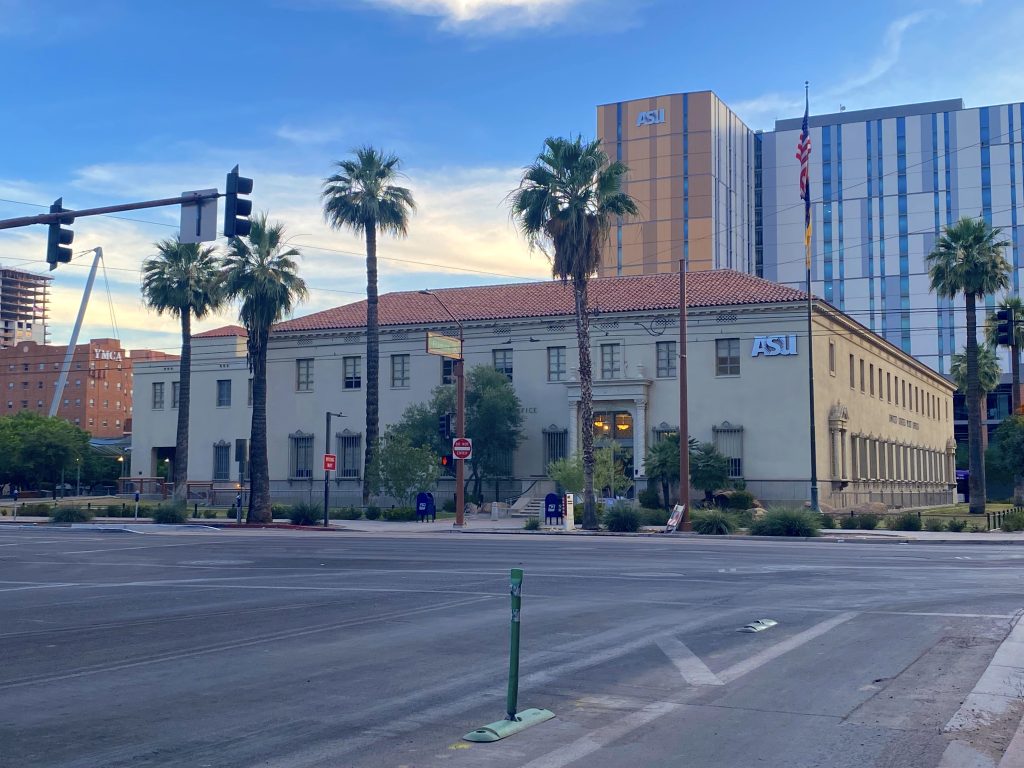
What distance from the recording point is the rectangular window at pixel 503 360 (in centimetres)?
5770

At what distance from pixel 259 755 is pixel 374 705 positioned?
1.73 m

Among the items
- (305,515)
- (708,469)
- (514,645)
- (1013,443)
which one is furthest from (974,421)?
(514,645)

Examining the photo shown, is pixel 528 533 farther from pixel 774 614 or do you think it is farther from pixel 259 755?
pixel 259 755

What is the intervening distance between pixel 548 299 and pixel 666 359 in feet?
27.7

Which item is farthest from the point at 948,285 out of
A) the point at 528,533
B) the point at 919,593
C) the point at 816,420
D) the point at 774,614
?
Answer: the point at 774,614

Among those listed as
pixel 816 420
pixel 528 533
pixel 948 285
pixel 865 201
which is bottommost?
pixel 528 533

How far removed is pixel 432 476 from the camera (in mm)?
50125

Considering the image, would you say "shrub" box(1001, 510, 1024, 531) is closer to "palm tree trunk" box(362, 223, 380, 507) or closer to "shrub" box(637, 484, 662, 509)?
"shrub" box(637, 484, 662, 509)

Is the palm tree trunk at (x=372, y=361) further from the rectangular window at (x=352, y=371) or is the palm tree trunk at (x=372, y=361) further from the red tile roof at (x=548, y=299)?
the rectangular window at (x=352, y=371)

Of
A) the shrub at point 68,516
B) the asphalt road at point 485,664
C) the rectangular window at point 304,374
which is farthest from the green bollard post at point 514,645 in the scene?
the rectangular window at point 304,374

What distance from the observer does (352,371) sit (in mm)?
61469

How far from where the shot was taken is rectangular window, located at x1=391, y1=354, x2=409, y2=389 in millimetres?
60188

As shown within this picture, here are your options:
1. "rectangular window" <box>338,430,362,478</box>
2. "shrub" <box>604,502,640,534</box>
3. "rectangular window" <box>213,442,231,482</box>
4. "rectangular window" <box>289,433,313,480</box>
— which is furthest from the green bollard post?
"rectangular window" <box>213,442,231,482</box>

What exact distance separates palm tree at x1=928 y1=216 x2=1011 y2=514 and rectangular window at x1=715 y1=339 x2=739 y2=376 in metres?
9.63
